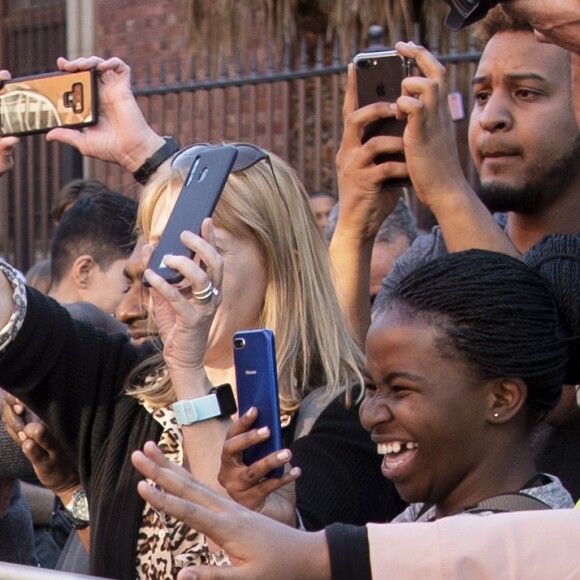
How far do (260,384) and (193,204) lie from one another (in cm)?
39

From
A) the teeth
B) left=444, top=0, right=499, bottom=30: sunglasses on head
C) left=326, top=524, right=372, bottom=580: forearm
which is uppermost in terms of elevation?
left=444, top=0, right=499, bottom=30: sunglasses on head

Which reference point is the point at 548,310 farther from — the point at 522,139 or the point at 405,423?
the point at 522,139

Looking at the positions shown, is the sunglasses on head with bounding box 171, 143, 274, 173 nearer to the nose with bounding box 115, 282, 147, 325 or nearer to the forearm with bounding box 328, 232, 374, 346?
the forearm with bounding box 328, 232, 374, 346

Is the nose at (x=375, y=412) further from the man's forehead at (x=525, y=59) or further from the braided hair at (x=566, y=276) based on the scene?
the man's forehead at (x=525, y=59)

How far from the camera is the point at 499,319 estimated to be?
7.91ft

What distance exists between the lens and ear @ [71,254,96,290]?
5223 millimetres

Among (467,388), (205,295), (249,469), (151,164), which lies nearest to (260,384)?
(249,469)

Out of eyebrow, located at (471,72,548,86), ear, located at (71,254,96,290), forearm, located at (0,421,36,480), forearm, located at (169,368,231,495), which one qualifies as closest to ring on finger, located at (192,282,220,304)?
forearm, located at (169,368,231,495)

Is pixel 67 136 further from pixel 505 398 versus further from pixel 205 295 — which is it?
pixel 505 398

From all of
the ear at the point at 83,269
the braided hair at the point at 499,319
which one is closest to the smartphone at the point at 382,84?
the braided hair at the point at 499,319

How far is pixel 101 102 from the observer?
130 inches

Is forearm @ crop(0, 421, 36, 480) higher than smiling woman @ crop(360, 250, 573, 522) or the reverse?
the reverse

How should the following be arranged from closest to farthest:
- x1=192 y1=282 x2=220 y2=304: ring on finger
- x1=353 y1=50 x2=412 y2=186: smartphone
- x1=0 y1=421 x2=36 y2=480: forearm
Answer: x1=192 y1=282 x2=220 y2=304: ring on finger < x1=353 y1=50 x2=412 y2=186: smartphone < x1=0 y1=421 x2=36 y2=480: forearm

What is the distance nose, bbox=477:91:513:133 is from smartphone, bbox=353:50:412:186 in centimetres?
25
